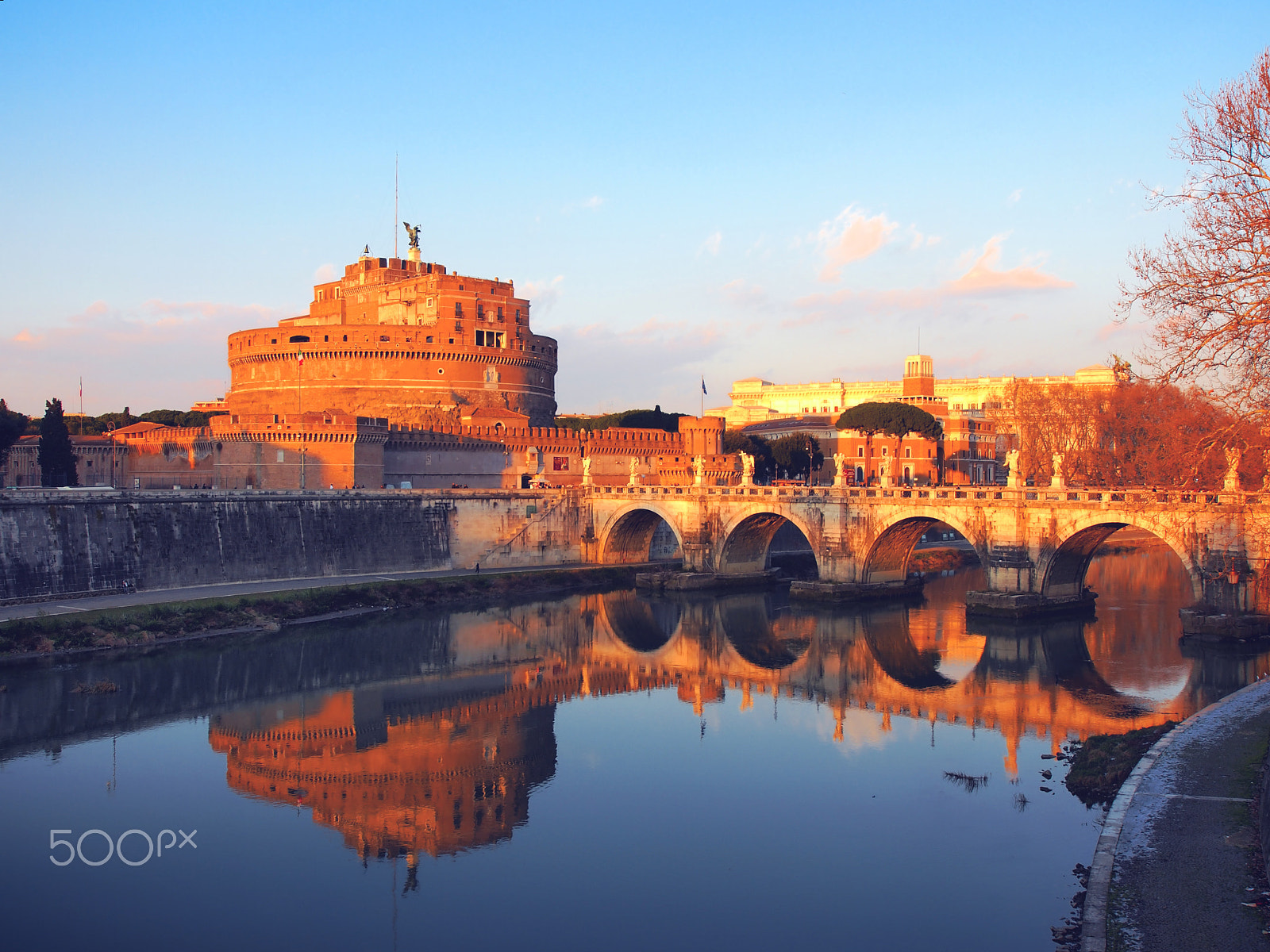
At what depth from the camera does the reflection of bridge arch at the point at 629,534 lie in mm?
46219

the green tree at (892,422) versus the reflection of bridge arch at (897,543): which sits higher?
the green tree at (892,422)

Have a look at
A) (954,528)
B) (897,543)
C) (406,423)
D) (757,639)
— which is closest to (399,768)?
(757,639)

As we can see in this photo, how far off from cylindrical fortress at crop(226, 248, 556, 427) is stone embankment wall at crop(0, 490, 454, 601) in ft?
55.2

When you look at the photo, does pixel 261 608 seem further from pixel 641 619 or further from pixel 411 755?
pixel 411 755

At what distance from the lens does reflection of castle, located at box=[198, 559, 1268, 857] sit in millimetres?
18297

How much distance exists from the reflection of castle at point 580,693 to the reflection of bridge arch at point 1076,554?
136cm

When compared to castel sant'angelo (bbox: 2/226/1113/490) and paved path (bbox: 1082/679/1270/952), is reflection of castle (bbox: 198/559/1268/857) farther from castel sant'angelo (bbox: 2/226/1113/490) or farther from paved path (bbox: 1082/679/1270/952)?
castel sant'angelo (bbox: 2/226/1113/490)

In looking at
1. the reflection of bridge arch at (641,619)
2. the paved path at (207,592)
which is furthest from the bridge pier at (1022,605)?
the paved path at (207,592)

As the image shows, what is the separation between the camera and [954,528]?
34719 mm

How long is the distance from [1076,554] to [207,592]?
90.9 feet

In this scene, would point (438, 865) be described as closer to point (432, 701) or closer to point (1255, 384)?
point (432, 701)

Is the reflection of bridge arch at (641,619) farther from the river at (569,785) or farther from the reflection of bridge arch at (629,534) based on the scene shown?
the reflection of bridge arch at (629,534)

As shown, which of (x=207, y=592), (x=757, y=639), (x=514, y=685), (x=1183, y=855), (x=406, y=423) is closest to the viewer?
(x=1183, y=855)

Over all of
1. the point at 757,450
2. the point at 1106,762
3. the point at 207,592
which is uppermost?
the point at 757,450
